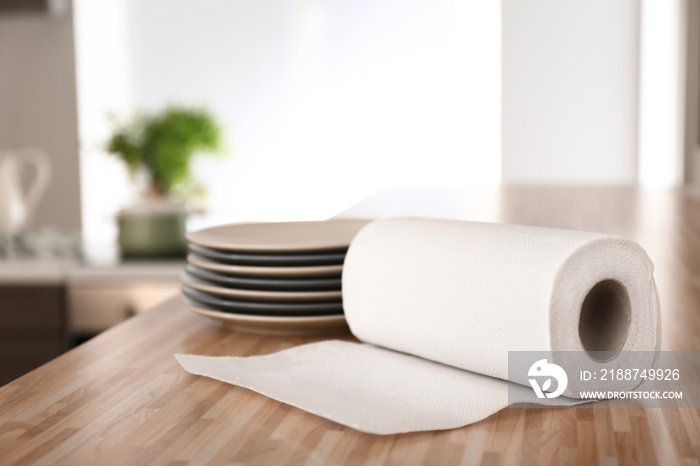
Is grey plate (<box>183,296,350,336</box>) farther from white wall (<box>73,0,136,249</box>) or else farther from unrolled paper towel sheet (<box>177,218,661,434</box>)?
white wall (<box>73,0,136,249</box>)

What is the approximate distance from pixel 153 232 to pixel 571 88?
15.3ft

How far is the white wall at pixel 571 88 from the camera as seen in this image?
6.43 m

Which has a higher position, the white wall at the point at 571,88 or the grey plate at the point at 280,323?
the white wall at the point at 571,88

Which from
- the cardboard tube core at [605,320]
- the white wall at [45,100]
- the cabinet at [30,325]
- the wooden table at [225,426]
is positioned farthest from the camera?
the white wall at [45,100]

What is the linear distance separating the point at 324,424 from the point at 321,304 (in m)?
0.25

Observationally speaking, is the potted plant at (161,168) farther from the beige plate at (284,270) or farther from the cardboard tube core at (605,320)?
the cardboard tube core at (605,320)

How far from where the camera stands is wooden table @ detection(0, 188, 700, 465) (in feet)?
1.62

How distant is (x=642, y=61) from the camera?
638 cm

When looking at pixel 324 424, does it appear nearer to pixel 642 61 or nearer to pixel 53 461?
pixel 53 461

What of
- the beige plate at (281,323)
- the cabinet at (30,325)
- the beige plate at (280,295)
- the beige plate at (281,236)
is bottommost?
the cabinet at (30,325)

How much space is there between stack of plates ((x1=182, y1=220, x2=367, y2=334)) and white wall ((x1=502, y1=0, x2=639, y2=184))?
5995mm

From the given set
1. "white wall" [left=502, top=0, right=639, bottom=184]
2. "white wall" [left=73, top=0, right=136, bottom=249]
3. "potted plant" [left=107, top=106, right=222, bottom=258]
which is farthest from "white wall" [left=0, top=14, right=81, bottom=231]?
"white wall" [left=502, top=0, right=639, bottom=184]

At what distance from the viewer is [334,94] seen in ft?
24.6

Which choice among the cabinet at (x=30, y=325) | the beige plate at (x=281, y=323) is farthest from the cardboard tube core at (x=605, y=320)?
the cabinet at (x=30, y=325)
